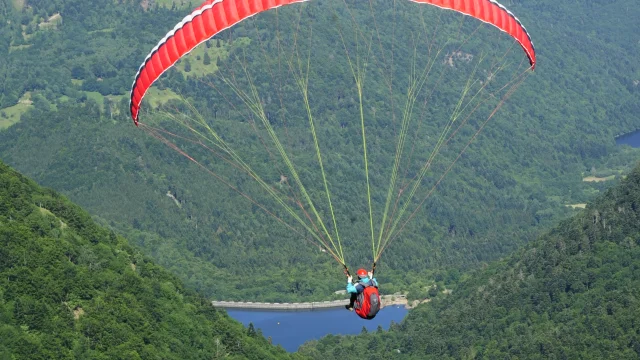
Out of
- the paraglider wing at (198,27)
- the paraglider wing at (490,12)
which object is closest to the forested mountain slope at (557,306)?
the paraglider wing at (490,12)

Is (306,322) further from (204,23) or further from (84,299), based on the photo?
(204,23)

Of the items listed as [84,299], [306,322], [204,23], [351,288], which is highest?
[306,322]

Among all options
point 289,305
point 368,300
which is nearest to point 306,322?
point 289,305

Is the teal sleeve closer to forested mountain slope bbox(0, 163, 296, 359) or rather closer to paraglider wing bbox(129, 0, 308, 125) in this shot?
paraglider wing bbox(129, 0, 308, 125)

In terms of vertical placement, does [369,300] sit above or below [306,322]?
below

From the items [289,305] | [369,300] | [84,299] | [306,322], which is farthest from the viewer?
[289,305]

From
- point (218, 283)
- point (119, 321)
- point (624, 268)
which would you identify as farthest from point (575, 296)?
point (218, 283)

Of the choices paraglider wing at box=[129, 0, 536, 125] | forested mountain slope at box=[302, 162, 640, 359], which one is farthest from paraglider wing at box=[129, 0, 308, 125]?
forested mountain slope at box=[302, 162, 640, 359]
